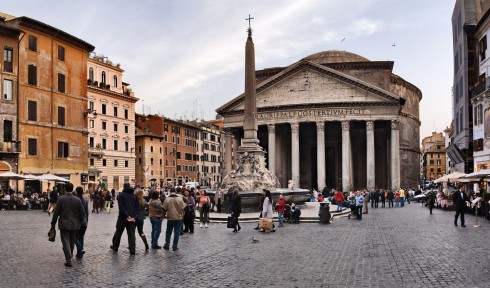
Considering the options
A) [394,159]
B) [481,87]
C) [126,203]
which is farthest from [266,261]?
[394,159]

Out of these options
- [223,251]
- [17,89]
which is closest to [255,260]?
[223,251]

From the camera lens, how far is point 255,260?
1014cm

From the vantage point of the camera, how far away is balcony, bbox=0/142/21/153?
3212cm

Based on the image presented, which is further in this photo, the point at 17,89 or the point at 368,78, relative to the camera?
the point at 368,78

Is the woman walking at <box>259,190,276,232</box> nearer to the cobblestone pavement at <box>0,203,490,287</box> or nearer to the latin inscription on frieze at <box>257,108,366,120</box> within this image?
the cobblestone pavement at <box>0,203,490,287</box>

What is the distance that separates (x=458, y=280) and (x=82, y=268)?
5.97 m

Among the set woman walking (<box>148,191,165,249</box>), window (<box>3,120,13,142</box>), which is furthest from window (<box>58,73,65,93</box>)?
woman walking (<box>148,191,165,249</box>)

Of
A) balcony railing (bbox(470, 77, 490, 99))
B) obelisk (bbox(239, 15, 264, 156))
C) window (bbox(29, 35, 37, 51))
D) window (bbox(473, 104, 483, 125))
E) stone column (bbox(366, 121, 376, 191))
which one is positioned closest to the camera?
obelisk (bbox(239, 15, 264, 156))

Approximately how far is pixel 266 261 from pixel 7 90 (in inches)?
Result: 1080

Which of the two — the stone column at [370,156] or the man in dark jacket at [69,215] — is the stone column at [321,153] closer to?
the stone column at [370,156]

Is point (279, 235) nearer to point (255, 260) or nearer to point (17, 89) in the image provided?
point (255, 260)

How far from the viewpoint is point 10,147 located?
107ft

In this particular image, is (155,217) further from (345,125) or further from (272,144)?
(272,144)

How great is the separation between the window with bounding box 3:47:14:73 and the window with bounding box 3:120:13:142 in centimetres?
317
